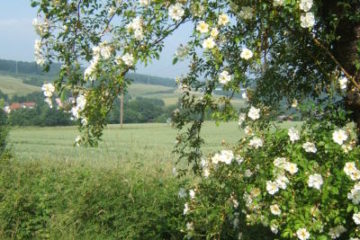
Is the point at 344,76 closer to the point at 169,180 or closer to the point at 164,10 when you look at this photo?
the point at 164,10

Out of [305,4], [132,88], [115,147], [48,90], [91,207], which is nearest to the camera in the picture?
[305,4]

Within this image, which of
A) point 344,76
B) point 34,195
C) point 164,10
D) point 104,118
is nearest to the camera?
point 164,10

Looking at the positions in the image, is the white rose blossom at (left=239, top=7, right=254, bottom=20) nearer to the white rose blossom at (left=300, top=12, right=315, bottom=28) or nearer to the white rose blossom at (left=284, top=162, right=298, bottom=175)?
the white rose blossom at (left=300, top=12, right=315, bottom=28)

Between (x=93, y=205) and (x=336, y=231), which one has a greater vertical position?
(x=336, y=231)

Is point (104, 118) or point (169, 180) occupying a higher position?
point (104, 118)

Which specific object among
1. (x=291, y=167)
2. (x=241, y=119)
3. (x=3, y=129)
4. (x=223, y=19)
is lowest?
(x=3, y=129)

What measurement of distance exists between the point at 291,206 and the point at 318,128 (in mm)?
571

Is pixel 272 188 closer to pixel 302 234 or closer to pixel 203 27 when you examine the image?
pixel 302 234

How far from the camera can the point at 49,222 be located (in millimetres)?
5543

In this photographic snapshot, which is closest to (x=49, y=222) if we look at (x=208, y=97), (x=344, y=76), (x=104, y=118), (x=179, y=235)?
(x=179, y=235)

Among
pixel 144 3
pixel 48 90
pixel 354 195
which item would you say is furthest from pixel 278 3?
pixel 48 90

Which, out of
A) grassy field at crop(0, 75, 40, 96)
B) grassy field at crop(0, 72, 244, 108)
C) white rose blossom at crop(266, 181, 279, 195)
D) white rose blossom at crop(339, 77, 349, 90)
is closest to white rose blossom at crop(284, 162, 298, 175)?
white rose blossom at crop(266, 181, 279, 195)

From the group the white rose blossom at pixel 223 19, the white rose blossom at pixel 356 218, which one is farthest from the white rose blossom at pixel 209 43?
the white rose blossom at pixel 356 218

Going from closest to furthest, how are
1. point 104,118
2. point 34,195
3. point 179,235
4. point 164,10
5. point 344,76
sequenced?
point 164,10 < point 104,118 < point 344,76 < point 179,235 < point 34,195
